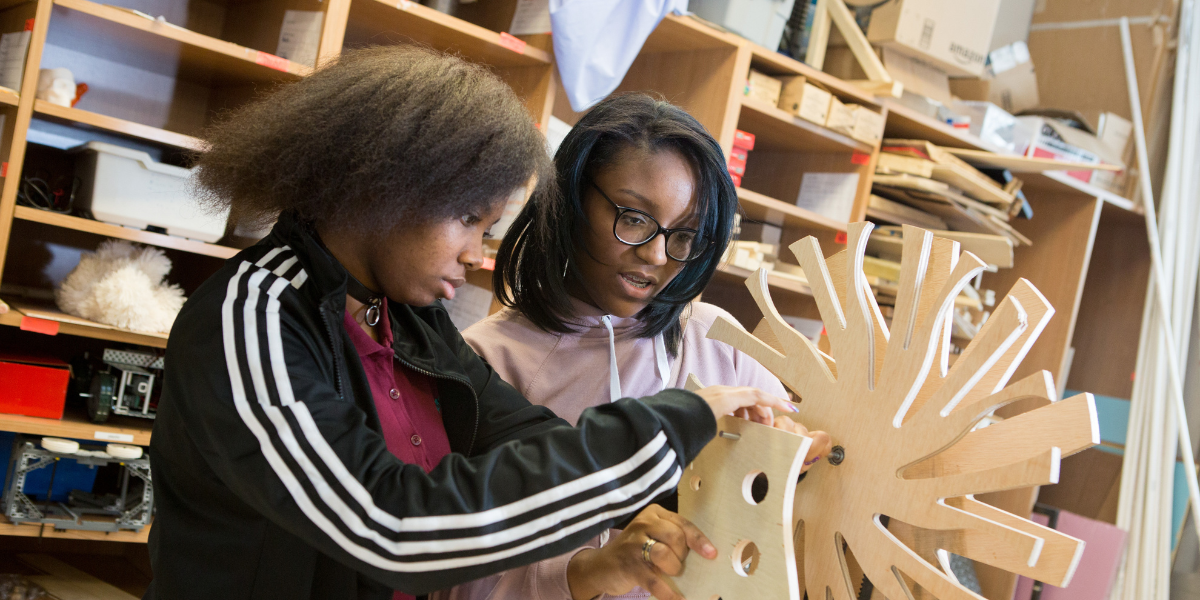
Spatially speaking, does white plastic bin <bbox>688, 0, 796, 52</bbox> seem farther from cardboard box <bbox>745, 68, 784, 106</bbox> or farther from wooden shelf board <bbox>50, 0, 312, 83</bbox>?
wooden shelf board <bbox>50, 0, 312, 83</bbox>

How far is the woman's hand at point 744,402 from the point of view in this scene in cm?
87

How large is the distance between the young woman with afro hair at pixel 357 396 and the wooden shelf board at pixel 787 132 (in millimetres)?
1904

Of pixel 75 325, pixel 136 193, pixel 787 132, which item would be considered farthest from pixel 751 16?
Result: pixel 75 325

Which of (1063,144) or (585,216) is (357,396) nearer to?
(585,216)

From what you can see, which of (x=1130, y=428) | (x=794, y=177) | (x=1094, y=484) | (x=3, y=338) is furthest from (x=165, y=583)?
(x=1094, y=484)

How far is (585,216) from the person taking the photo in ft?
4.33

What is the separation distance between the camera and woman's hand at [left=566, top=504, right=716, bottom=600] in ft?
3.10

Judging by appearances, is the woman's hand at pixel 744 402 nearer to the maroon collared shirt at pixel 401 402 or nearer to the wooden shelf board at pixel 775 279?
the maroon collared shirt at pixel 401 402

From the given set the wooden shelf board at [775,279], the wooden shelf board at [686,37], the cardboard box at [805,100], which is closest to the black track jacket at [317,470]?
the wooden shelf board at [686,37]

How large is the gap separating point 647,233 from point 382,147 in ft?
1.70

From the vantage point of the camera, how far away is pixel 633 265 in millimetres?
1291

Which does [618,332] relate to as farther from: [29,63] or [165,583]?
[29,63]

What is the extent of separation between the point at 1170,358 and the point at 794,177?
4.76ft

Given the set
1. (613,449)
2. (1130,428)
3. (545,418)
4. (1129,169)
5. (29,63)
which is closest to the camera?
(613,449)
